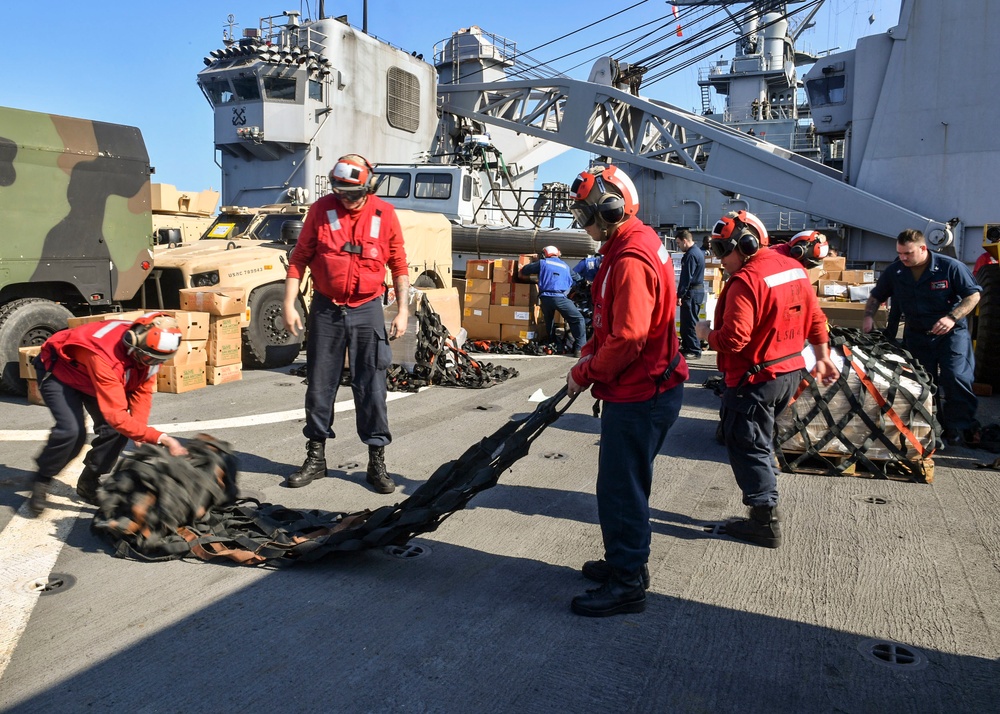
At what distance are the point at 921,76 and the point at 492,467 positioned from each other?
15159 mm

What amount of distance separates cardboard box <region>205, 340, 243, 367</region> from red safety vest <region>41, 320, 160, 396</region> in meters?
3.97

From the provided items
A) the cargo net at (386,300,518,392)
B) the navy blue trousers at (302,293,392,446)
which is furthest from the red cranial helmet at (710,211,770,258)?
the cargo net at (386,300,518,392)

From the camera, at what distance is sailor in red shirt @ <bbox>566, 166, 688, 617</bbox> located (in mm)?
3082

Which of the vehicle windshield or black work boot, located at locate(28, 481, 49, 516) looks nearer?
black work boot, located at locate(28, 481, 49, 516)

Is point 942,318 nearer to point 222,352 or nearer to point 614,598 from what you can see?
point 614,598

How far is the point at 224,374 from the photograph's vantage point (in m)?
8.31

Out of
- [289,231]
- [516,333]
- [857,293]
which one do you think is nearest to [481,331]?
[516,333]

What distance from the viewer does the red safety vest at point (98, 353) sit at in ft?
13.3

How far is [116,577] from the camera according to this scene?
3490 mm

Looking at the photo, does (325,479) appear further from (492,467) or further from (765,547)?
(765,547)

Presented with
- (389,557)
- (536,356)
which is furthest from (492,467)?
(536,356)

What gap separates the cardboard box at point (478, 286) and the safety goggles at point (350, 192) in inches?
283

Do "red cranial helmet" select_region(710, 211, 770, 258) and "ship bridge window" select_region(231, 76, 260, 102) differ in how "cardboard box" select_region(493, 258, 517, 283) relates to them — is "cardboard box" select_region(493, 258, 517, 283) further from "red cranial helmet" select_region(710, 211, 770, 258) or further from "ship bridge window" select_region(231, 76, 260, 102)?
"ship bridge window" select_region(231, 76, 260, 102)

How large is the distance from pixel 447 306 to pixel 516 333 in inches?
86.4
